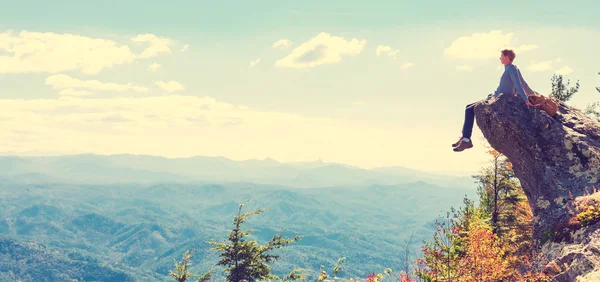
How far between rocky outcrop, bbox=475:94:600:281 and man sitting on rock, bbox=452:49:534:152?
0.39m

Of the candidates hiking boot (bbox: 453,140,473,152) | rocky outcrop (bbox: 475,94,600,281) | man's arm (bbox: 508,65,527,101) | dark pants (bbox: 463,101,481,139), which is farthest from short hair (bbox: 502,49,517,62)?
hiking boot (bbox: 453,140,473,152)

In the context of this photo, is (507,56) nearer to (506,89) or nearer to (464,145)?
(506,89)

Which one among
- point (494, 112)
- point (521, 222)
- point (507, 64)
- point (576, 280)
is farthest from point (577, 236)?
point (521, 222)

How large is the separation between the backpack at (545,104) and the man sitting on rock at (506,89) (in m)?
0.32

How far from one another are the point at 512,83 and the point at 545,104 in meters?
1.47

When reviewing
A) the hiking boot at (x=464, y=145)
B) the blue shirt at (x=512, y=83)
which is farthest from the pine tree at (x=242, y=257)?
the blue shirt at (x=512, y=83)

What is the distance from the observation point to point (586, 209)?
12.2 meters

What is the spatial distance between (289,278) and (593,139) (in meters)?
16.2

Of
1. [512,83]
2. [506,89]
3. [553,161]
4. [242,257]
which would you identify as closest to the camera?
[553,161]

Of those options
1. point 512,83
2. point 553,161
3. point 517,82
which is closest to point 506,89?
point 512,83

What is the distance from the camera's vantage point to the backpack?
580 inches

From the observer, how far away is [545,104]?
1487cm

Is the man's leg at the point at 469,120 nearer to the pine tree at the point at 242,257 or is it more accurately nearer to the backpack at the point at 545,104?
the backpack at the point at 545,104

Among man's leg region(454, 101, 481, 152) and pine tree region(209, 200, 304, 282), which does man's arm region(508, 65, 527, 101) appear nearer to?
man's leg region(454, 101, 481, 152)
